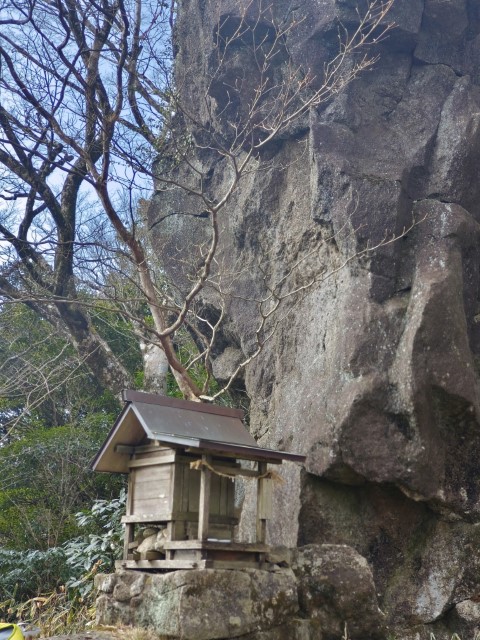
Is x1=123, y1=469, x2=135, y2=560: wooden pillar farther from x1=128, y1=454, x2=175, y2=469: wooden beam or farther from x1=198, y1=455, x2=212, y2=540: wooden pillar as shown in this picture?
x1=198, y1=455, x2=212, y2=540: wooden pillar

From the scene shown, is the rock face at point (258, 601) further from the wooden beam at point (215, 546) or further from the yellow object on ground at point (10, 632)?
the yellow object on ground at point (10, 632)

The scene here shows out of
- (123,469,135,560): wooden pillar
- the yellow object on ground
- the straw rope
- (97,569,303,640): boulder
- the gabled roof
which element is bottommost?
the yellow object on ground

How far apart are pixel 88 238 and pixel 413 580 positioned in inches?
288

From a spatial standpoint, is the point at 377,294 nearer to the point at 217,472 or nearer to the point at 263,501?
the point at 263,501

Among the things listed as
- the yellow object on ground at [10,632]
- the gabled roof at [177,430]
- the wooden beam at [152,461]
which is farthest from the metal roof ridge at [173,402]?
the yellow object on ground at [10,632]

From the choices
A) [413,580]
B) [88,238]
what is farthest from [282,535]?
[88,238]

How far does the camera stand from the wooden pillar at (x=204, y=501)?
19.5 ft

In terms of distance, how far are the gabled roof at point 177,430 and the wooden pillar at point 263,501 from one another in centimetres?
16

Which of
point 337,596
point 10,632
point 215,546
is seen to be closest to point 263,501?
point 215,546

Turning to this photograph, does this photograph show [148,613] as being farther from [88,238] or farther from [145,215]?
[145,215]

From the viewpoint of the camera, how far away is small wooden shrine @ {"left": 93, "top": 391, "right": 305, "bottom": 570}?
608 cm

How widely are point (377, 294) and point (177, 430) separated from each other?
351 cm

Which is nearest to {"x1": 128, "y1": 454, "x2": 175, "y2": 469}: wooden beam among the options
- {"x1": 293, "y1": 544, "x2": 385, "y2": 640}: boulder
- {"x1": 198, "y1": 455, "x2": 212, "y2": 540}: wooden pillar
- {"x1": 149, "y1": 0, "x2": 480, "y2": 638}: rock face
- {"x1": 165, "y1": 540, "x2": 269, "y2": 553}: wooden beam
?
{"x1": 198, "y1": 455, "x2": 212, "y2": 540}: wooden pillar

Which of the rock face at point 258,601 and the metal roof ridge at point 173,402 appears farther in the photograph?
the metal roof ridge at point 173,402
